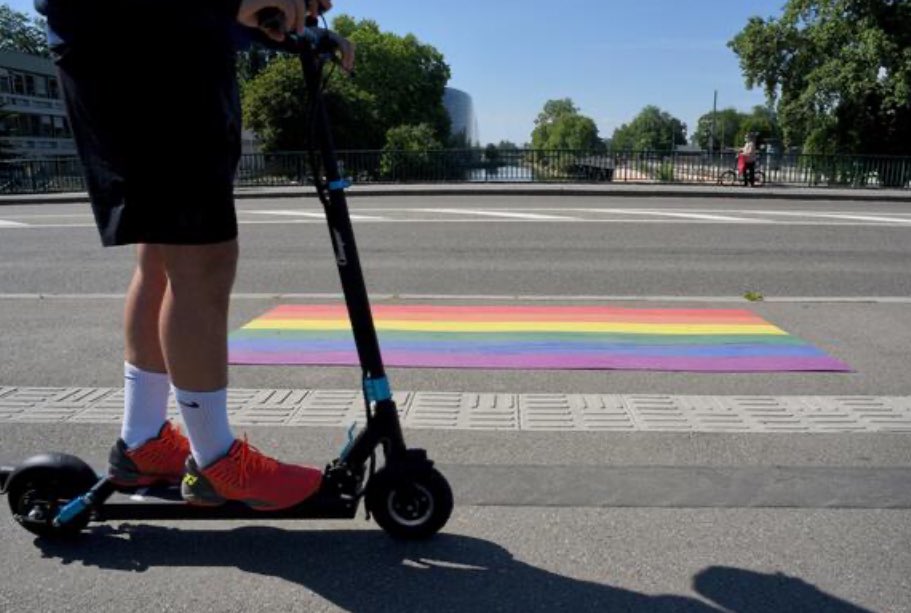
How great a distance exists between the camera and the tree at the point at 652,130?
127 m

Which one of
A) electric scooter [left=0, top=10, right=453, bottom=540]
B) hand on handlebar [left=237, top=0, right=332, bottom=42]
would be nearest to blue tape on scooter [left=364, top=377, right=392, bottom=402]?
electric scooter [left=0, top=10, right=453, bottom=540]

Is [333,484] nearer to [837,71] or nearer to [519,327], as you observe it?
[519,327]

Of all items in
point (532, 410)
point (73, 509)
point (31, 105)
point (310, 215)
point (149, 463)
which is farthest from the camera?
point (31, 105)

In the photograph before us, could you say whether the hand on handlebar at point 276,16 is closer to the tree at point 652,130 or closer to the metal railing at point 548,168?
the metal railing at point 548,168

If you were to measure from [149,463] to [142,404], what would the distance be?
7.7 inches

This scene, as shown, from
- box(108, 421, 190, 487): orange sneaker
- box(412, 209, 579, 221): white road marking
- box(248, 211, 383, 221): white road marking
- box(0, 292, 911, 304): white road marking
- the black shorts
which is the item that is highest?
the black shorts

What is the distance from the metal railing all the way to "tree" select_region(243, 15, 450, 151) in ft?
49.2

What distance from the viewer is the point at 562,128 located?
414 feet

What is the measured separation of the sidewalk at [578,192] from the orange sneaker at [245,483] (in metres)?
18.9

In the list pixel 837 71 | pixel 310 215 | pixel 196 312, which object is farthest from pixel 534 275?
pixel 837 71

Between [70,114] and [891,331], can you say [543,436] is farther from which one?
[891,331]

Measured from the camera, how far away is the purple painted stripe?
4668 mm

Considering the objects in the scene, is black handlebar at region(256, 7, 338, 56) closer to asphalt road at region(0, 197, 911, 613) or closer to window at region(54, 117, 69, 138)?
asphalt road at region(0, 197, 911, 613)

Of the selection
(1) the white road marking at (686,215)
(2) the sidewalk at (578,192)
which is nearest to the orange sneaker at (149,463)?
(1) the white road marking at (686,215)
